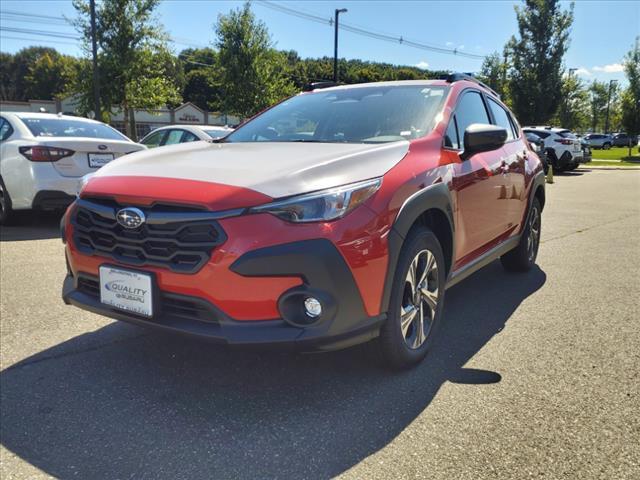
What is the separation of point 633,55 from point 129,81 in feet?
104

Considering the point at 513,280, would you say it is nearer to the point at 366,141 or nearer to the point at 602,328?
the point at 602,328

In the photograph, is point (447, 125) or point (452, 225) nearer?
point (452, 225)

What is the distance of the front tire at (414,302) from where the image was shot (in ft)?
8.69

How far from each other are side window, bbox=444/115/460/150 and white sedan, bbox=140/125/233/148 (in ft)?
19.0

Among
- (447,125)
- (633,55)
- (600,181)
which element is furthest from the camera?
(633,55)

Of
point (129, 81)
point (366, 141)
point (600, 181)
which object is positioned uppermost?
point (129, 81)

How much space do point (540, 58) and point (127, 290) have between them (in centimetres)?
3291

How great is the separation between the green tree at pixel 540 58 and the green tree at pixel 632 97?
636 centimetres

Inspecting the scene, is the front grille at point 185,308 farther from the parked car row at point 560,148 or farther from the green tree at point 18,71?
the green tree at point 18,71

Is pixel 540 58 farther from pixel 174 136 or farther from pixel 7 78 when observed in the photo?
pixel 7 78

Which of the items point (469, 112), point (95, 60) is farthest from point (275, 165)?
point (95, 60)

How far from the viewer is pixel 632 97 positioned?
112ft

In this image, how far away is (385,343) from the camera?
8.82ft

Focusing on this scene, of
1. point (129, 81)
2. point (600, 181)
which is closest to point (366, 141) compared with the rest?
point (600, 181)
